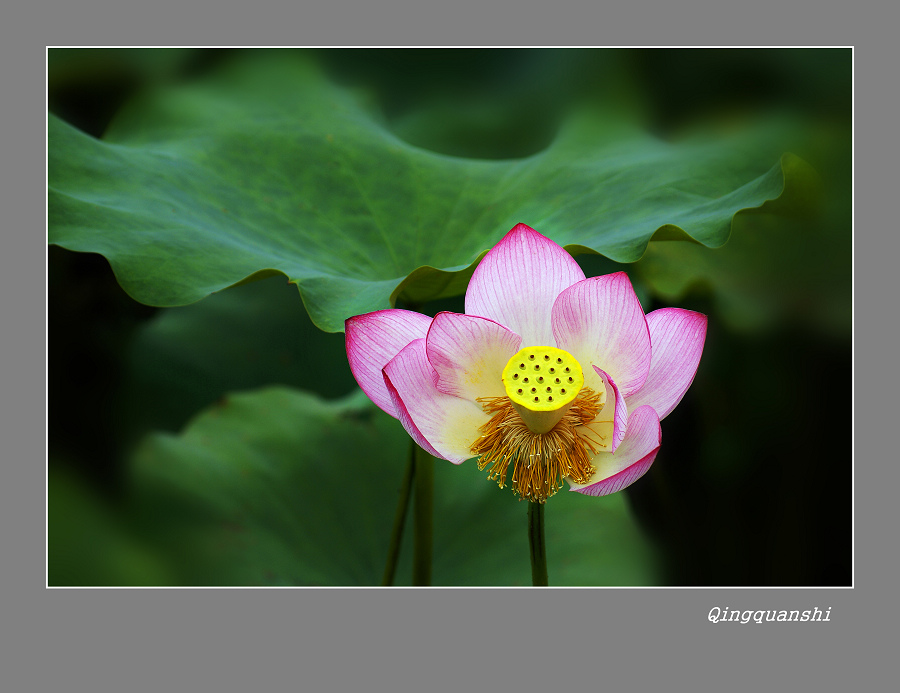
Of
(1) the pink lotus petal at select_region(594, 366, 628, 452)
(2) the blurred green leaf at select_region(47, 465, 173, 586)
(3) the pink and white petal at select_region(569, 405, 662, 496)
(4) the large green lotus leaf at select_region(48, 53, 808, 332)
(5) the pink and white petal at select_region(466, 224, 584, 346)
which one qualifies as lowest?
(2) the blurred green leaf at select_region(47, 465, 173, 586)

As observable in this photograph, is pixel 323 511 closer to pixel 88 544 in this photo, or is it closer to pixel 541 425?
pixel 88 544

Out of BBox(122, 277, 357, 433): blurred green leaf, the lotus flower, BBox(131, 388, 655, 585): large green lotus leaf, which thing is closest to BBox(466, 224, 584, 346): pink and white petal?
the lotus flower

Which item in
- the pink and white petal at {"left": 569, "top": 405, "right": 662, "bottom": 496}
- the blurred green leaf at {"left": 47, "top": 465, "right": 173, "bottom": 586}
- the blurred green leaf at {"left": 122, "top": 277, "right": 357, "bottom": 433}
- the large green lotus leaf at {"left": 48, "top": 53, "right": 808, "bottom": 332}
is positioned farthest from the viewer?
the blurred green leaf at {"left": 122, "top": 277, "right": 357, "bottom": 433}

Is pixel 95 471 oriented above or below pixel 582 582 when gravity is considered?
above

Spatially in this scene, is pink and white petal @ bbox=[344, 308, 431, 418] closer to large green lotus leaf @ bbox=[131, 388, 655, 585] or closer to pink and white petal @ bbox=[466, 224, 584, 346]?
pink and white petal @ bbox=[466, 224, 584, 346]

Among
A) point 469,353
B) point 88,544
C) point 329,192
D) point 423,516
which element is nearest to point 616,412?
point 469,353

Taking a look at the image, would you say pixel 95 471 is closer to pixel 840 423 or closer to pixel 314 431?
pixel 314 431

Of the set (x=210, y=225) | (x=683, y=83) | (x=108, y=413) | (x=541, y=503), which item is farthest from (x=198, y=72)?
(x=541, y=503)
